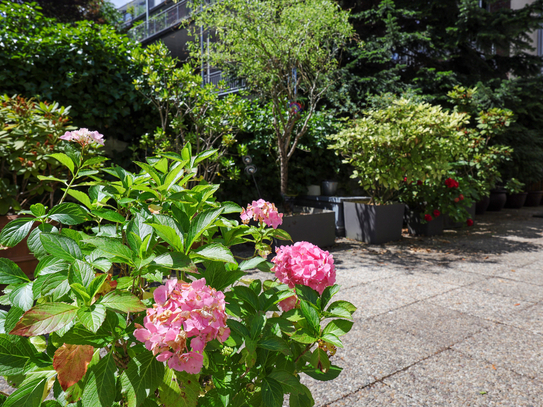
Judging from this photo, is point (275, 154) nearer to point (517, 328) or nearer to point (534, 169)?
point (517, 328)

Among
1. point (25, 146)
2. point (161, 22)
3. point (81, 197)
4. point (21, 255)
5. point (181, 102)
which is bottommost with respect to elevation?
point (21, 255)

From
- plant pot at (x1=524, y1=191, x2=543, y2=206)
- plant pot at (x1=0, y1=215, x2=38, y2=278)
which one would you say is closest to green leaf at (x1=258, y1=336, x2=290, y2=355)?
plant pot at (x1=0, y1=215, x2=38, y2=278)

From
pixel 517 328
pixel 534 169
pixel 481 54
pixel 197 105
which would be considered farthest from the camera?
pixel 481 54

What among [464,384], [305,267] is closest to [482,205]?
[464,384]

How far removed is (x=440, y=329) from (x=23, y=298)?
249 centimetres

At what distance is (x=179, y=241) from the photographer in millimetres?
793

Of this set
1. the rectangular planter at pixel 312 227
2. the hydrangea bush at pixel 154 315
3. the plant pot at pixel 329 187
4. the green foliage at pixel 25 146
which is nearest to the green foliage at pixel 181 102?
the rectangular planter at pixel 312 227

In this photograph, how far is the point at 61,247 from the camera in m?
0.79

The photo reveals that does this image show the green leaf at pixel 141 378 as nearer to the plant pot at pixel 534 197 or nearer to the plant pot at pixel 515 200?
the plant pot at pixel 515 200

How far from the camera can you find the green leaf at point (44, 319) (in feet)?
2.08

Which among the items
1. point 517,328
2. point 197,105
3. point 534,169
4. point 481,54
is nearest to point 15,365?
point 517,328

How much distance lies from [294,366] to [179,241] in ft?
1.46

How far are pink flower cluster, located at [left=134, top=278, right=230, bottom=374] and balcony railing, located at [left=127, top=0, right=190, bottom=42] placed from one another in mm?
17050

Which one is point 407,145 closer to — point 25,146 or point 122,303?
point 25,146
